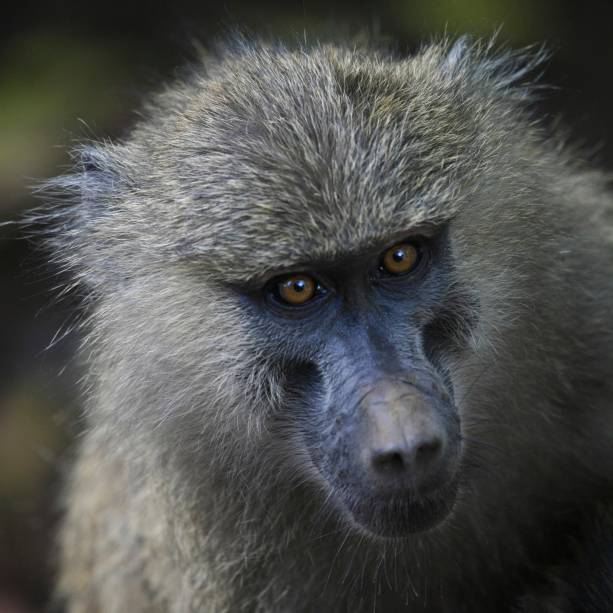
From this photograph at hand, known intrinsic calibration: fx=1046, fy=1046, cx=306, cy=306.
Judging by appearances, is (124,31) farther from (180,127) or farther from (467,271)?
(467,271)

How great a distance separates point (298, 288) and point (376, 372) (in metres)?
0.41

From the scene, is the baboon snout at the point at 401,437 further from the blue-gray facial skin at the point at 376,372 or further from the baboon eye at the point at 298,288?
the baboon eye at the point at 298,288

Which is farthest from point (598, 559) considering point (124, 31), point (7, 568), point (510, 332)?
point (124, 31)

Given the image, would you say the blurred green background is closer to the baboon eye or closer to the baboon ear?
the baboon ear

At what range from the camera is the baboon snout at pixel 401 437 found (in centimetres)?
288

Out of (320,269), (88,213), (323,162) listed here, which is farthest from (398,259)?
(88,213)

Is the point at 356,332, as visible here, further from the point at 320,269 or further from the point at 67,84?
the point at 67,84

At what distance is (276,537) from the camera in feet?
12.3

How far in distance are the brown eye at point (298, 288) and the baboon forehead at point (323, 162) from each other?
0.10 m

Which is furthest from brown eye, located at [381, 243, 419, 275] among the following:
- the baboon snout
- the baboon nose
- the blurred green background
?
the blurred green background

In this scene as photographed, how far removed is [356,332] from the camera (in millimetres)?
3193

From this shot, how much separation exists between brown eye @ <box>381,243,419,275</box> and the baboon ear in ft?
3.42

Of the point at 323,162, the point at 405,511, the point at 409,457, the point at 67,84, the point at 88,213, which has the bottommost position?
the point at 405,511

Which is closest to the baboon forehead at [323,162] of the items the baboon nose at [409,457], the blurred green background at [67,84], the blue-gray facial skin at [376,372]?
the blue-gray facial skin at [376,372]
